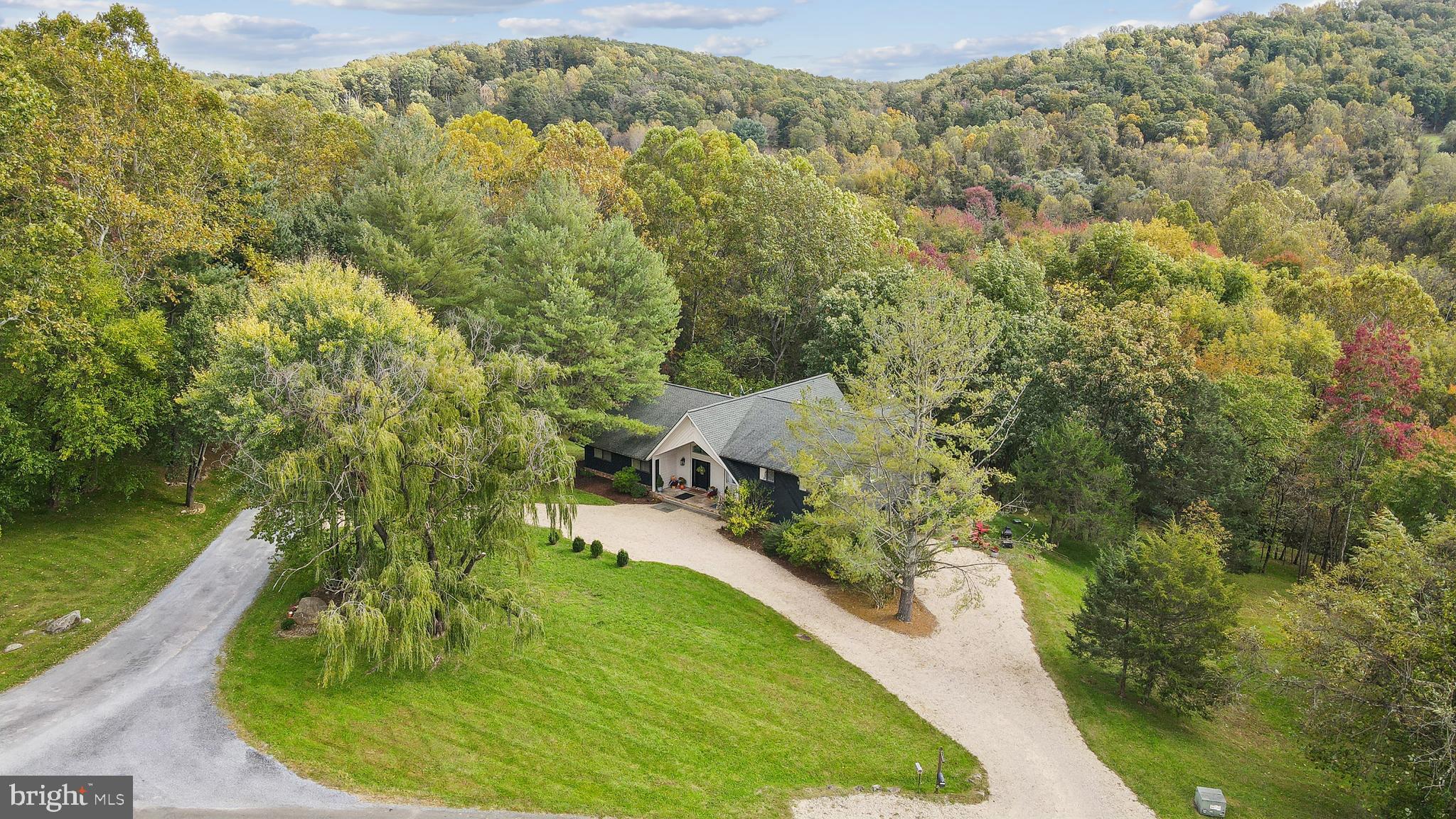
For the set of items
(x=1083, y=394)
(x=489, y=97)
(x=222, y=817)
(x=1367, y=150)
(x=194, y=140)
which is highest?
(x=489, y=97)

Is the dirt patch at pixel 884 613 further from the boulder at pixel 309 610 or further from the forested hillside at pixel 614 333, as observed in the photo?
the boulder at pixel 309 610

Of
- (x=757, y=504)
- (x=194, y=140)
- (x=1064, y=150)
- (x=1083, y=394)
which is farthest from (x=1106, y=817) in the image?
(x=1064, y=150)

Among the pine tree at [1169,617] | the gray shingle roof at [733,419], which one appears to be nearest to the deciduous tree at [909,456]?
the gray shingle roof at [733,419]

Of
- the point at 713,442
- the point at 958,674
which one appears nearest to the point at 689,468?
the point at 713,442

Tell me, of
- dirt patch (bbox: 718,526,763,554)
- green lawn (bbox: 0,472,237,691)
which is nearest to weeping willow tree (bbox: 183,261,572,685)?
green lawn (bbox: 0,472,237,691)

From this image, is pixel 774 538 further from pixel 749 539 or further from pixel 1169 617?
pixel 1169 617

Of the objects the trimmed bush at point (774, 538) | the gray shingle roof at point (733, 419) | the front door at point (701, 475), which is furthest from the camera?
the front door at point (701, 475)

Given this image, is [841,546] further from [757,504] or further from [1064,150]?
[1064,150]
